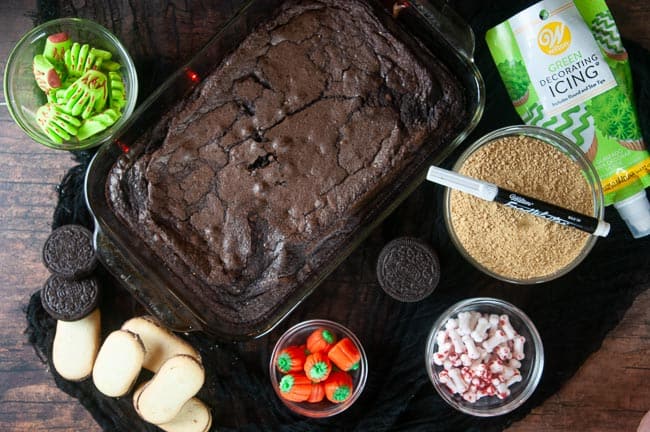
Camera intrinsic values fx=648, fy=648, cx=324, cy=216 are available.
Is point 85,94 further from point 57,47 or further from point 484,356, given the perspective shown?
point 484,356

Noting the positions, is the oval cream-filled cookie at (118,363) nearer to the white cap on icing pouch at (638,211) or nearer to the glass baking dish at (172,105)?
the glass baking dish at (172,105)

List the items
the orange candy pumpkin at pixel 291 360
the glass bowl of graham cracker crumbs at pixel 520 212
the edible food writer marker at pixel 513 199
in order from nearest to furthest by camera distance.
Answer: the edible food writer marker at pixel 513 199
the glass bowl of graham cracker crumbs at pixel 520 212
the orange candy pumpkin at pixel 291 360

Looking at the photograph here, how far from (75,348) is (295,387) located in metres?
0.73

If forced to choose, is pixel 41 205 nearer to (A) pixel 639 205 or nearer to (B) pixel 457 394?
(B) pixel 457 394

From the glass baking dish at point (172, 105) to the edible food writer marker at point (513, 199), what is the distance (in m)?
0.13

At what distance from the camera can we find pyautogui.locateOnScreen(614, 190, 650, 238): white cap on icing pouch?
2.06m

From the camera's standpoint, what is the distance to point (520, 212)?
1.96 m

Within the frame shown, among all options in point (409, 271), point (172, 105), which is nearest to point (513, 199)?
point (409, 271)

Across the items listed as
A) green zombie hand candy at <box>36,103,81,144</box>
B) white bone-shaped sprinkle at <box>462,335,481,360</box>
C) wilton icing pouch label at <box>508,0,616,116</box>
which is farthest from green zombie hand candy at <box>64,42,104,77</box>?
white bone-shaped sprinkle at <box>462,335,481,360</box>

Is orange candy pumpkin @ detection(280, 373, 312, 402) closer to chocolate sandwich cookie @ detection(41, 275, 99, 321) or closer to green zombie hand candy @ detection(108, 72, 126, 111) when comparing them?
chocolate sandwich cookie @ detection(41, 275, 99, 321)

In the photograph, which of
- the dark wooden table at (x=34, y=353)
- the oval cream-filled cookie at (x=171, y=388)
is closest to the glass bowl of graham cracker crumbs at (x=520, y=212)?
the dark wooden table at (x=34, y=353)

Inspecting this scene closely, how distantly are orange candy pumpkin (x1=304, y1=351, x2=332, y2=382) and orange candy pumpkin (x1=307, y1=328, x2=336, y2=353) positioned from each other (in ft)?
0.06

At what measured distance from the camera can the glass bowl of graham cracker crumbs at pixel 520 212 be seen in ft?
6.42

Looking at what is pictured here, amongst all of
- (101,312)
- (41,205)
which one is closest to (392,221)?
(101,312)
